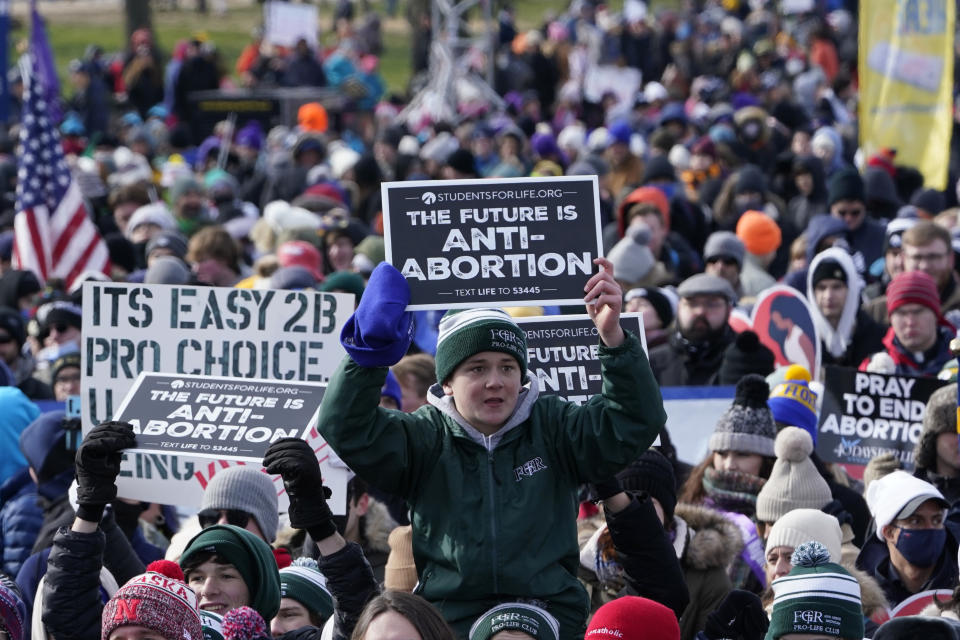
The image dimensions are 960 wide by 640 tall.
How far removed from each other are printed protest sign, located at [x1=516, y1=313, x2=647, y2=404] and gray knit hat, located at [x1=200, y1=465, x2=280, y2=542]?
1.05 metres

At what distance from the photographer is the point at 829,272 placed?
33.4 ft

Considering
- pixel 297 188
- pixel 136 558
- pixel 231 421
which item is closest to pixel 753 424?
pixel 231 421

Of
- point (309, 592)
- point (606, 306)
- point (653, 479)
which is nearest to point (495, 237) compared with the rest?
point (653, 479)

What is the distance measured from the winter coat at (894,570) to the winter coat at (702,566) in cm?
53

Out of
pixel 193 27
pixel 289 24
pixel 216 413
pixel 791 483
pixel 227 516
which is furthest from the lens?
pixel 193 27

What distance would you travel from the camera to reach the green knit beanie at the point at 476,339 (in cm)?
498

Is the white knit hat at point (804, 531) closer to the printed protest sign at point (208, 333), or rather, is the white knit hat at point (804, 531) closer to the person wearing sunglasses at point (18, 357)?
the printed protest sign at point (208, 333)

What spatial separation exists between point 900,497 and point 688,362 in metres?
3.48

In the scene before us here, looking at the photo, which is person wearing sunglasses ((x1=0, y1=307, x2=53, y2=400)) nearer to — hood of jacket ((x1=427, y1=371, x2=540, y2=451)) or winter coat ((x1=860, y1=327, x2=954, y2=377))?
winter coat ((x1=860, y1=327, x2=954, y2=377))

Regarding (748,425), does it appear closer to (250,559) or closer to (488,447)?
(250,559)

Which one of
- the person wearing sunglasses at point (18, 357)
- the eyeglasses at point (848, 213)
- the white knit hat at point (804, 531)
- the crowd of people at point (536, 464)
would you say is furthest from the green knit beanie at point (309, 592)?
the eyeglasses at point (848, 213)

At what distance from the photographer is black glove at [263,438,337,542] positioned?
16.0 ft

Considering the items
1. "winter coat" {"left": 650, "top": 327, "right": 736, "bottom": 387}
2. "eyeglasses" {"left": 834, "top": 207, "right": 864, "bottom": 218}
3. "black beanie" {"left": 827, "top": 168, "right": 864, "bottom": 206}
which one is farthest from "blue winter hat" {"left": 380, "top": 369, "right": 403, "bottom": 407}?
"black beanie" {"left": 827, "top": 168, "right": 864, "bottom": 206}

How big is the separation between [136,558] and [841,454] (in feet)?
11.9
